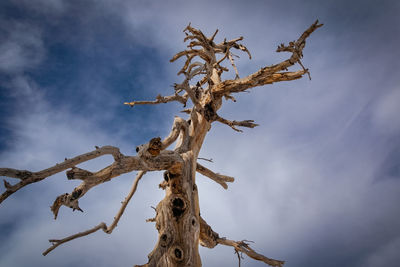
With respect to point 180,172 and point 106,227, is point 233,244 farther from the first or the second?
point 106,227

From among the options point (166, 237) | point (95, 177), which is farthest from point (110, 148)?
point (166, 237)

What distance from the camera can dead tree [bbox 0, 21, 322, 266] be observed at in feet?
11.2

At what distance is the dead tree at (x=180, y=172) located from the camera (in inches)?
134

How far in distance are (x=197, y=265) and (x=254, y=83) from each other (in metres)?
3.52

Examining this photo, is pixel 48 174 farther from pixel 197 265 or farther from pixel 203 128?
pixel 203 128

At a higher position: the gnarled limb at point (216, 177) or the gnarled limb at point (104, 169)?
the gnarled limb at point (216, 177)

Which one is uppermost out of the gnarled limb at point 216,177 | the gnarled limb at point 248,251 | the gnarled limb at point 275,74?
the gnarled limb at point 275,74

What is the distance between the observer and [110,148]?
3646 mm

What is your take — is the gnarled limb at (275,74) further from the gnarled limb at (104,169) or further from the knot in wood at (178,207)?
the knot in wood at (178,207)

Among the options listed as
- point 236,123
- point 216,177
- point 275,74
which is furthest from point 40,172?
point 275,74

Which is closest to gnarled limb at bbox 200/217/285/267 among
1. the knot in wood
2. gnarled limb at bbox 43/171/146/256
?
the knot in wood

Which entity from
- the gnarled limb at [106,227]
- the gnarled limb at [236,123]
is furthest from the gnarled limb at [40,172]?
the gnarled limb at [236,123]

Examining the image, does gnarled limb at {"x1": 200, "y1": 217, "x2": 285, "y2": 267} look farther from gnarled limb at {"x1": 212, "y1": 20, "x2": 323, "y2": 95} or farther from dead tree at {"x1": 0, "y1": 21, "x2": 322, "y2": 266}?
gnarled limb at {"x1": 212, "y1": 20, "x2": 323, "y2": 95}

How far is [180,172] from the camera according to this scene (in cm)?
469
